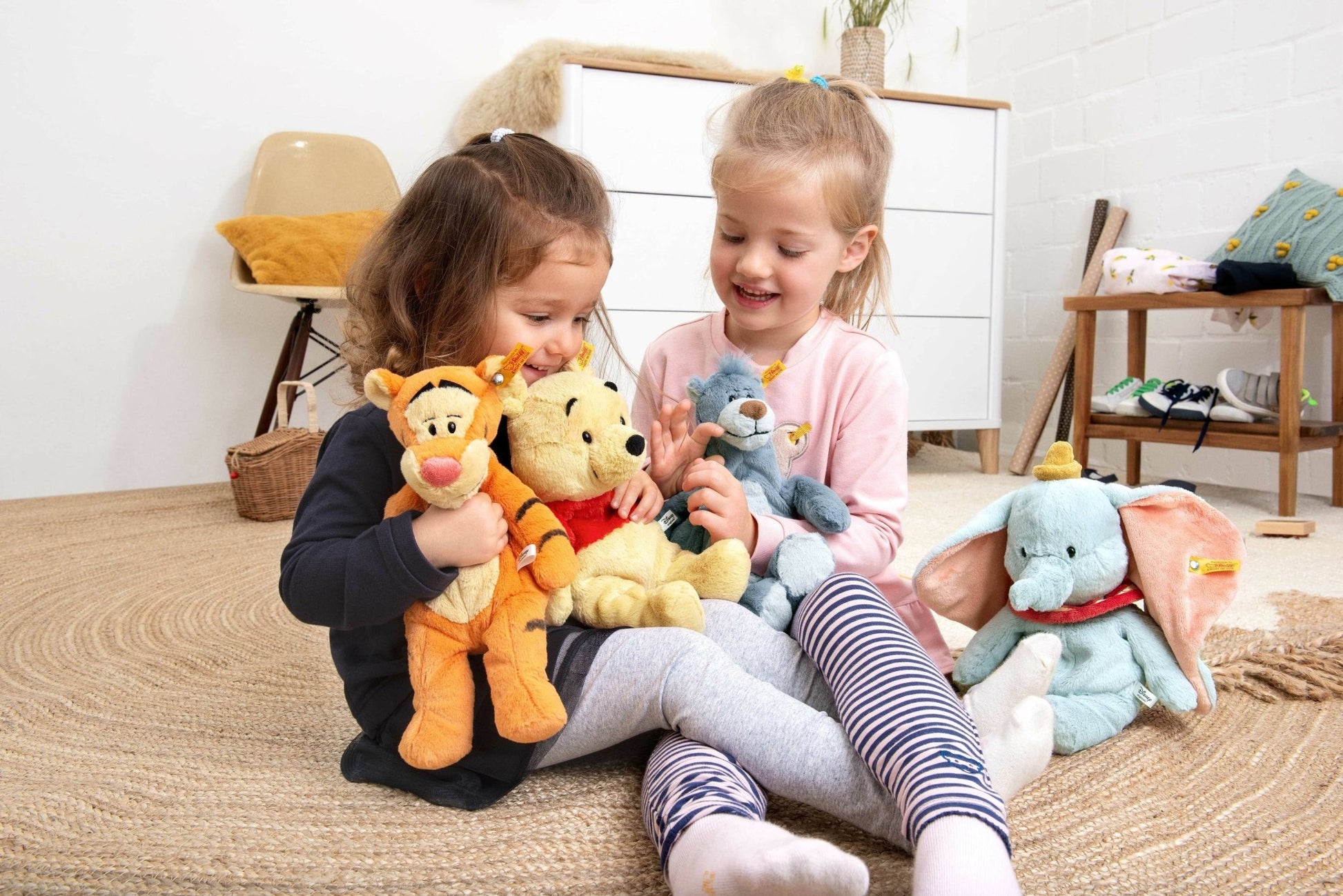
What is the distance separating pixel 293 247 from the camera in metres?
2.12

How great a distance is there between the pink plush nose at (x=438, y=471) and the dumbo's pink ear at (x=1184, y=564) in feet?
1.90

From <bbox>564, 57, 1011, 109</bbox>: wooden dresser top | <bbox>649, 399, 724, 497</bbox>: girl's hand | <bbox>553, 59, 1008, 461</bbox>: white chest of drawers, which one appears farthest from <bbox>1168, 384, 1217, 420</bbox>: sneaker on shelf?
<bbox>649, 399, 724, 497</bbox>: girl's hand

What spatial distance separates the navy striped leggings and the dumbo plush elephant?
17 cm

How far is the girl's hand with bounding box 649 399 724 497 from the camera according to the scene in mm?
886

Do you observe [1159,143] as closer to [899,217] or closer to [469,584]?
[899,217]

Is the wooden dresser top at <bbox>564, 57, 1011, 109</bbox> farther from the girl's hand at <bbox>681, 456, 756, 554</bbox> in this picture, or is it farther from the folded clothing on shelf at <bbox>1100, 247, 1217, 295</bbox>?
the girl's hand at <bbox>681, 456, 756, 554</bbox>

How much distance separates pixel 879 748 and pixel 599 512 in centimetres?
27

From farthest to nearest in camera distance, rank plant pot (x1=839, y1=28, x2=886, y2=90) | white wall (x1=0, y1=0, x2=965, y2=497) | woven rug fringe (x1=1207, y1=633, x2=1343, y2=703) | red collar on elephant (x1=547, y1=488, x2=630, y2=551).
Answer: plant pot (x1=839, y1=28, x2=886, y2=90) → white wall (x1=0, y1=0, x2=965, y2=497) → woven rug fringe (x1=1207, y1=633, x2=1343, y2=703) → red collar on elephant (x1=547, y1=488, x2=630, y2=551)

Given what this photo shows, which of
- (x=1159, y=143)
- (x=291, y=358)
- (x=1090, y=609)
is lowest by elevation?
(x=1090, y=609)

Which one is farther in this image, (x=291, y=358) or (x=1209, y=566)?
(x=291, y=358)

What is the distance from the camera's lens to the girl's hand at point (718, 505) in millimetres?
817

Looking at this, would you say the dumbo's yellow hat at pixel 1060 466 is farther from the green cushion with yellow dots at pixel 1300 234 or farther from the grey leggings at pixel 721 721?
the green cushion with yellow dots at pixel 1300 234

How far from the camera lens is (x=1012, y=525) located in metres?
0.90

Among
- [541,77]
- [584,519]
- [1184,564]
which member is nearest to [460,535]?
[584,519]
